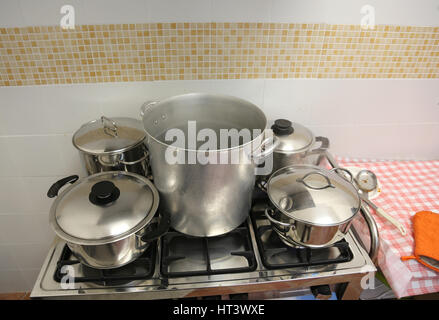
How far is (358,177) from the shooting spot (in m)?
1.12

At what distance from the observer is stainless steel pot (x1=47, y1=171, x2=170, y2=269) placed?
0.71 meters

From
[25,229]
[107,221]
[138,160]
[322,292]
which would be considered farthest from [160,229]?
[25,229]

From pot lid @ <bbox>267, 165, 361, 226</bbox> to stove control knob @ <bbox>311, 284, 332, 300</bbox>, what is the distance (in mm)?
224

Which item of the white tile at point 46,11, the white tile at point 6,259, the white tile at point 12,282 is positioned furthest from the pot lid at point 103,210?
the white tile at point 12,282

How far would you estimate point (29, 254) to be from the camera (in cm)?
142

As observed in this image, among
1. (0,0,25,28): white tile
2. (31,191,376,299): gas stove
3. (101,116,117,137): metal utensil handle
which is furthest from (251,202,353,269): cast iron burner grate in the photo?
(0,0,25,28): white tile

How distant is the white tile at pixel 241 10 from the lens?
93cm

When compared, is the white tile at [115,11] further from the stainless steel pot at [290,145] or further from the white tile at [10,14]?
the stainless steel pot at [290,145]

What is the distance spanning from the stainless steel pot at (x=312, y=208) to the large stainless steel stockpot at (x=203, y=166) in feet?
0.31

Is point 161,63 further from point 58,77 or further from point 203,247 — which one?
point 203,247

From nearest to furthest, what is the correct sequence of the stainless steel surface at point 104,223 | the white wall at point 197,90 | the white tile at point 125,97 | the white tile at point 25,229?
the stainless steel surface at point 104,223, the white wall at point 197,90, the white tile at point 125,97, the white tile at point 25,229

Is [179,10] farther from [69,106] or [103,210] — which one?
[103,210]
